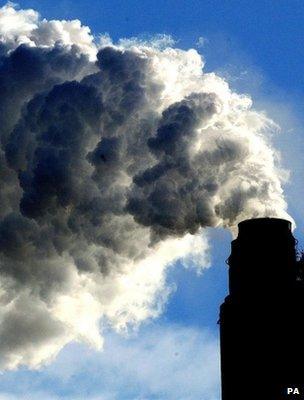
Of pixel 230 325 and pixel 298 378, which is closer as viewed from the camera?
pixel 298 378

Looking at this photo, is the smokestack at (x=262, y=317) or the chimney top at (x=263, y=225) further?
the chimney top at (x=263, y=225)

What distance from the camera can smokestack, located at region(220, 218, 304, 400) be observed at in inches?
1315

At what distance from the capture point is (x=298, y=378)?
1288 inches

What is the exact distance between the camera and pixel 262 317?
3391 centimetres

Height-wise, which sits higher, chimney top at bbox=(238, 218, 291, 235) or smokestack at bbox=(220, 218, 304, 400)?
chimney top at bbox=(238, 218, 291, 235)

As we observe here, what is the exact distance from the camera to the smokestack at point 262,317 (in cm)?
3341

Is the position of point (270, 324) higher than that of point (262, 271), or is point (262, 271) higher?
point (262, 271)

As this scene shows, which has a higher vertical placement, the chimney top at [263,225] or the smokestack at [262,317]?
the chimney top at [263,225]

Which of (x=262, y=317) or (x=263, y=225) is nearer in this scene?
(x=262, y=317)


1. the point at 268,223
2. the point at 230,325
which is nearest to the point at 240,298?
the point at 230,325

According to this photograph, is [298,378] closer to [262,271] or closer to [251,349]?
[251,349]

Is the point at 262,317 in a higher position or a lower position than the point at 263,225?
lower

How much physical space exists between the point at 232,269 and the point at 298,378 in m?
6.13

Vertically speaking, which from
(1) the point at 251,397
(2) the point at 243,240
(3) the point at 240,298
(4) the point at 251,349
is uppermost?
(2) the point at 243,240
